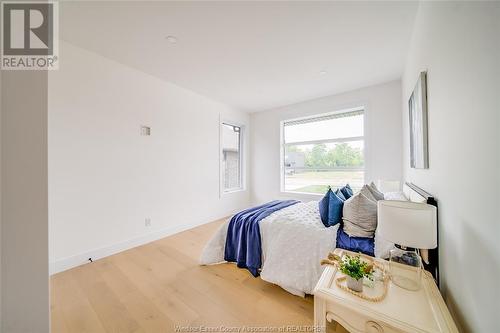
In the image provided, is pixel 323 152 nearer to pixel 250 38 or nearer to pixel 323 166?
pixel 323 166

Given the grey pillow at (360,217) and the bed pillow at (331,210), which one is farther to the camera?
the bed pillow at (331,210)

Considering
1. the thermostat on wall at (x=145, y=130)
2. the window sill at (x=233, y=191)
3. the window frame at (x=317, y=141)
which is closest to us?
the thermostat on wall at (x=145, y=130)

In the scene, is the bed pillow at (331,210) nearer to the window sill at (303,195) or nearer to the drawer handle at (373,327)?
the drawer handle at (373,327)

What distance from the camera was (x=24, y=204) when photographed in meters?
0.66

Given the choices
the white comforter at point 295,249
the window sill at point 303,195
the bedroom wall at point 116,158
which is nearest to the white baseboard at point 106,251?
the bedroom wall at point 116,158

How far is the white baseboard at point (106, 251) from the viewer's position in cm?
214

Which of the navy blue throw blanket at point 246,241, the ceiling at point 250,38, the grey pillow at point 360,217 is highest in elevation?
the ceiling at point 250,38

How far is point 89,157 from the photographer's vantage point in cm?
235

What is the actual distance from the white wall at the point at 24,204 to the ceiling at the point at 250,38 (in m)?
1.54

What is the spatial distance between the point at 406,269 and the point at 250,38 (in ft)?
7.90

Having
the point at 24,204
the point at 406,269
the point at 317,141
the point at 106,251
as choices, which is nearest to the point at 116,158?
the point at 106,251

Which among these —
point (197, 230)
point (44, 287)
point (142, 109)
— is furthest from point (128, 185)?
point (44, 287)

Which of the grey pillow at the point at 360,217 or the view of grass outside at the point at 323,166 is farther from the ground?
the view of grass outside at the point at 323,166

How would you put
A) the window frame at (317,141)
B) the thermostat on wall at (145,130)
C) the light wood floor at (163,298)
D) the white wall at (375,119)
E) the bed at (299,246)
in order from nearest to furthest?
the light wood floor at (163,298), the bed at (299,246), the thermostat on wall at (145,130), the white wall at (375,119), the window frame at (317,141)
